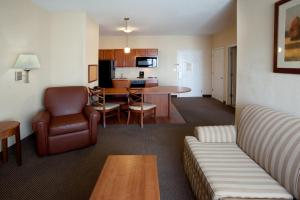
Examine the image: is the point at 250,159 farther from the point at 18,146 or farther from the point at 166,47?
the point at 166,47

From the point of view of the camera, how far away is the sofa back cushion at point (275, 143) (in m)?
1.77

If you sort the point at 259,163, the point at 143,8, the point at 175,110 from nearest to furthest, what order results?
the point at 259,163, the point at 143,8, the point at 175,110

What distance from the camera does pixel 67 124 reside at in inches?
142

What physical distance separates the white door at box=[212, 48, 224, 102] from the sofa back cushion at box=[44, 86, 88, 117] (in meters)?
5.28

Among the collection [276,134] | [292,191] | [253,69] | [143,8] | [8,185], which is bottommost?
[8,185]

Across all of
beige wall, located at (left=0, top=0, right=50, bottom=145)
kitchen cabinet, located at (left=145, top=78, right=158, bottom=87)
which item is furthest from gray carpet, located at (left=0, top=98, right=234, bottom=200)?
kitchen cabinet, located at (left=145, top=78, right=158, bottom=87)

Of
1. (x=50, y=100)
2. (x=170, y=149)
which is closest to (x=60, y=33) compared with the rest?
(x=50, y=100)

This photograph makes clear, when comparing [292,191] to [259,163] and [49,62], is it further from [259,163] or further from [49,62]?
[49,62]

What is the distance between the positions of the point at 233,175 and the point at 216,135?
91cm

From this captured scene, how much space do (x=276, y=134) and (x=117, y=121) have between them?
4026mm

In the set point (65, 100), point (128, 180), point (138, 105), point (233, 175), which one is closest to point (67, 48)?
point (65, 100)

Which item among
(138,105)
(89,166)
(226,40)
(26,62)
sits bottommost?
(89,166)

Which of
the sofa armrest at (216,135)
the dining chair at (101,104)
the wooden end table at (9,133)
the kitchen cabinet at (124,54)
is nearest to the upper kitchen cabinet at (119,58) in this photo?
the kitchen cabinet at (124,54)

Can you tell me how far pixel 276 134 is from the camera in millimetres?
2064
